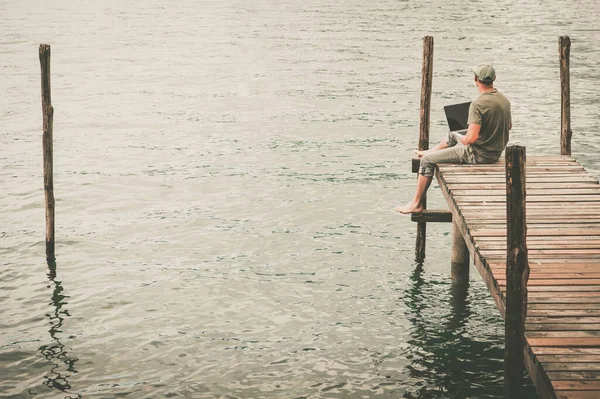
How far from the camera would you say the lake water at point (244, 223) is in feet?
42.4

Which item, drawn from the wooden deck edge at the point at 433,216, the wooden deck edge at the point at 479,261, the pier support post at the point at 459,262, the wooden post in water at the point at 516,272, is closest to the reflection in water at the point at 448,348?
the pier support post at the point at 459,262

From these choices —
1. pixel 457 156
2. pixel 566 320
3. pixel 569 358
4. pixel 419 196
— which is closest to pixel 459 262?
pixel 419 196

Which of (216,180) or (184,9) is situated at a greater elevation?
(184,9)

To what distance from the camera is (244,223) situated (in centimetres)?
2016

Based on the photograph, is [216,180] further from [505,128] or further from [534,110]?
[534,110]

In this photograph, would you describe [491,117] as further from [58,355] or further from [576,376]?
[58,355]

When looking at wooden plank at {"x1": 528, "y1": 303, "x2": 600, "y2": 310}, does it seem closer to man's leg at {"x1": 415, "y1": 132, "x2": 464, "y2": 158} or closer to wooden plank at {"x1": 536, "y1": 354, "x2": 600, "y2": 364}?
wooden plank at {"x1": 536, "y1": 354, "x2": 600, "y2": 364}

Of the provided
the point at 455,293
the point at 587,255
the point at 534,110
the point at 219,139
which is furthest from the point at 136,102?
the point at 587,255

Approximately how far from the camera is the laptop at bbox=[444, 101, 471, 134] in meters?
14.5

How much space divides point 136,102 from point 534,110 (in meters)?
15.1

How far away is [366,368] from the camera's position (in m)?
12.7

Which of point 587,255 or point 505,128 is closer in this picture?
point 587,255

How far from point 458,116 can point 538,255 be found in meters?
4.40

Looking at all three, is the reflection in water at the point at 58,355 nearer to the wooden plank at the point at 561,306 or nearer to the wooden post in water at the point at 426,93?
the wooden plank at the point at 561,306
